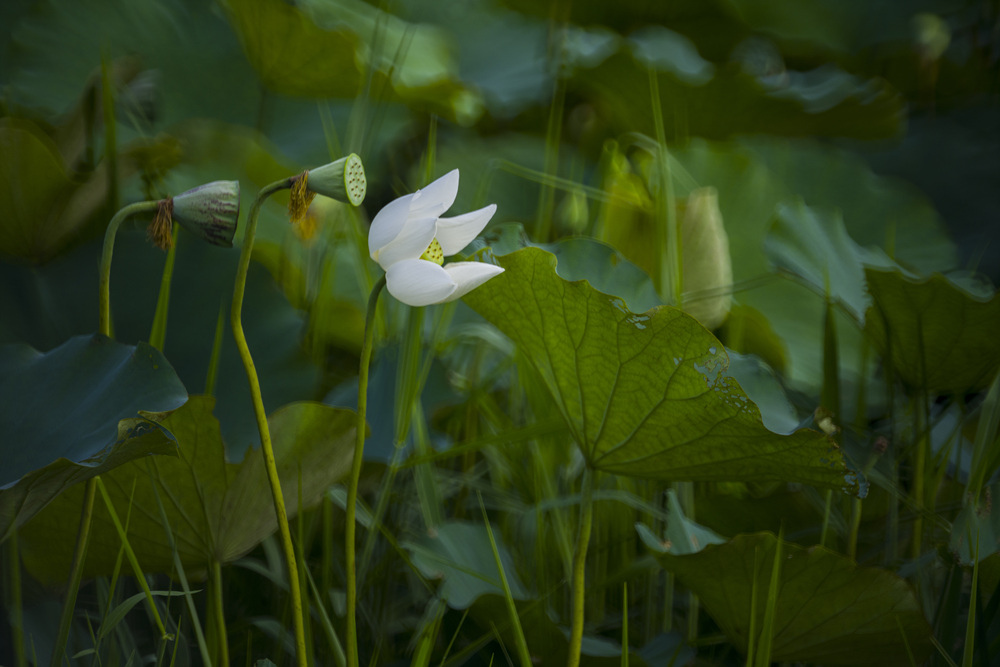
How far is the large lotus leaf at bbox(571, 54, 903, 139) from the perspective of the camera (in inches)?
61.3

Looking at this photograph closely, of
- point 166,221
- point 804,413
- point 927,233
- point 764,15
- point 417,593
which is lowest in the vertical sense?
point 417,593

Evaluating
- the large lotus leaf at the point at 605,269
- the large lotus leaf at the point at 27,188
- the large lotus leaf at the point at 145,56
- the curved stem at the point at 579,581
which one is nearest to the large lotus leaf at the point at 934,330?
the large lotus leaf at the point at 605,269

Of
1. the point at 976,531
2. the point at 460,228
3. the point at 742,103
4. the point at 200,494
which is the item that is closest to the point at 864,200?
the point at 742,103

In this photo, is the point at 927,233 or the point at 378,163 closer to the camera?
the point at 927,233

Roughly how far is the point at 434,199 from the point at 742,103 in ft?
4.37

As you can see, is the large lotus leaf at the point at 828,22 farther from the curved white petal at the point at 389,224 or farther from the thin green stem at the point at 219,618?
the thin green stem at the point at 219,618

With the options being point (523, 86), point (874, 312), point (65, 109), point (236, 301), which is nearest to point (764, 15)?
point (523, 86)

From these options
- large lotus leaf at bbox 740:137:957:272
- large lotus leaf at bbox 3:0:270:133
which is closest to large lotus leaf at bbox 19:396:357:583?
large lotus leaf at bbox 3:0:270:133

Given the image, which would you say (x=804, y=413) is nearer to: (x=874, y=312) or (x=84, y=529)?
(x=874, y=312)

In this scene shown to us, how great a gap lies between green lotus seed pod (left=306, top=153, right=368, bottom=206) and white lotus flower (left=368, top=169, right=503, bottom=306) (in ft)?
0.11

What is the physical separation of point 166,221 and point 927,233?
1.47m

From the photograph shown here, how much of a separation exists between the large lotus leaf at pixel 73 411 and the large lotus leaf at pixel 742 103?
1.21 meters

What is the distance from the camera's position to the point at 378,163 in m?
1.62

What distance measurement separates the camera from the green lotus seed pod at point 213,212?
1.50ft
